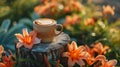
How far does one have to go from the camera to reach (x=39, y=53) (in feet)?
8.89

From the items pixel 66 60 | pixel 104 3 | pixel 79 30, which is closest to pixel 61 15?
pixel 79 30

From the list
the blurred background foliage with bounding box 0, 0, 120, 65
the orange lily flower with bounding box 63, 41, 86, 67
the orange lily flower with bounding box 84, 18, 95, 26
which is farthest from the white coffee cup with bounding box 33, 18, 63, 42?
the orange lily flower with bounding box 84, 18, 95, 26

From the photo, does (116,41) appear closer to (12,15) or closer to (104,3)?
(12,15)

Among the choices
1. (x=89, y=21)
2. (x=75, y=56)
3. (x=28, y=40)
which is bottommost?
(x=75, y=56)

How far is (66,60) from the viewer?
9.59 feet

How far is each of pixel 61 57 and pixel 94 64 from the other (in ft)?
0.96

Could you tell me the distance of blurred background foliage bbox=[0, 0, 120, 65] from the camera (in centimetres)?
362

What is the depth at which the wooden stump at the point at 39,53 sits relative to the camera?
8.91 feet

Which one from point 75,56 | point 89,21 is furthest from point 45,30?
point 89,21

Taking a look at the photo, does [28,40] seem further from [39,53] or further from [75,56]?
[75,56]

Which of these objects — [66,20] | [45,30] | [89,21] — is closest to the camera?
[45,30]

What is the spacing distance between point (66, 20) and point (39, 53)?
162cm

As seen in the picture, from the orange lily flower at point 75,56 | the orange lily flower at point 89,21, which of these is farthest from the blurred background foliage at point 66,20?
the orange lily flower at point 75,56

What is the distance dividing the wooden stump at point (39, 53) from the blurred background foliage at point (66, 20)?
65cm
